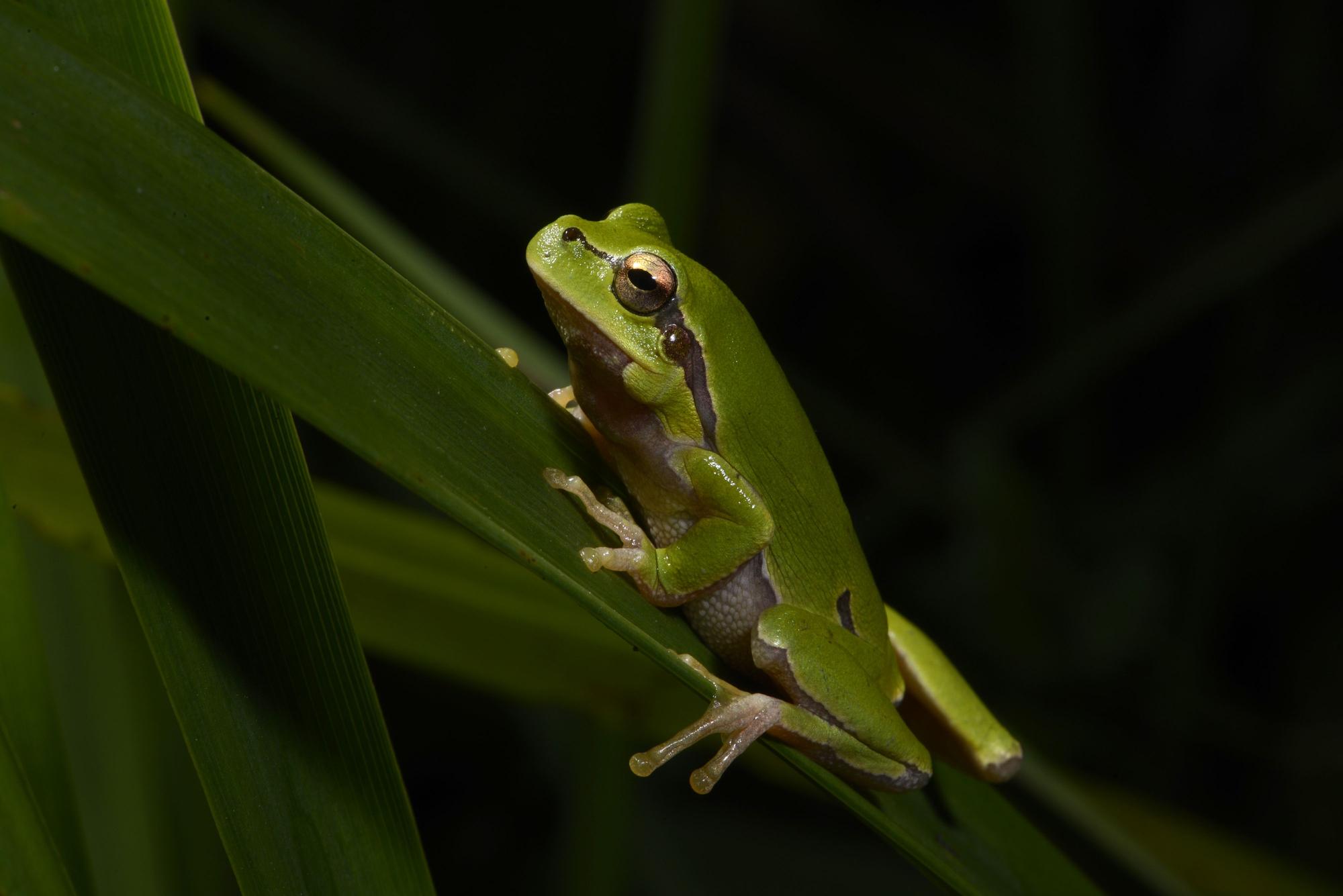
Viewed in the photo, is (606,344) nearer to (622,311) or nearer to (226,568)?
(622,311)

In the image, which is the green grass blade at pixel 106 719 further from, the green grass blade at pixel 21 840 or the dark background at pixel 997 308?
the dark background at pixel 997 308

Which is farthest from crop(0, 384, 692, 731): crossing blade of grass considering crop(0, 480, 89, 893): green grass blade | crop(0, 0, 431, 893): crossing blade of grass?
crop(0, 0, 431, 893): crossing blade of grass

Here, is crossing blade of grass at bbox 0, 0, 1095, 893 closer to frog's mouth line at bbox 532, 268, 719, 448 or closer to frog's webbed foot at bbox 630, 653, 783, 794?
frog's webbed foot at bbox 630, 653, 783, 794

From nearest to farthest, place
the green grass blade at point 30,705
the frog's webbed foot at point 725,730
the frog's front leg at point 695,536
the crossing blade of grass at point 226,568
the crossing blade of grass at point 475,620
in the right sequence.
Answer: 1. the crossing blade of grass at point 226,568
2. the green grass blade at point 30,705
3. the frog's front leg at point 695,536
4. the frog's webbed foot at point 725,730
5. the crossing blade of grass at point 475,620

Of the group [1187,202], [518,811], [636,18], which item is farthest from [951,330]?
[518,811]

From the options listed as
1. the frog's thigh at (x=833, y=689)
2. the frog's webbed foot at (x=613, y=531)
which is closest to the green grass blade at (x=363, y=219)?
the frog's webbed foot at (x=613, y=531)

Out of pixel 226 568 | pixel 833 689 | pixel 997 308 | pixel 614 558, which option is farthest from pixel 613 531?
pixel 997 308
